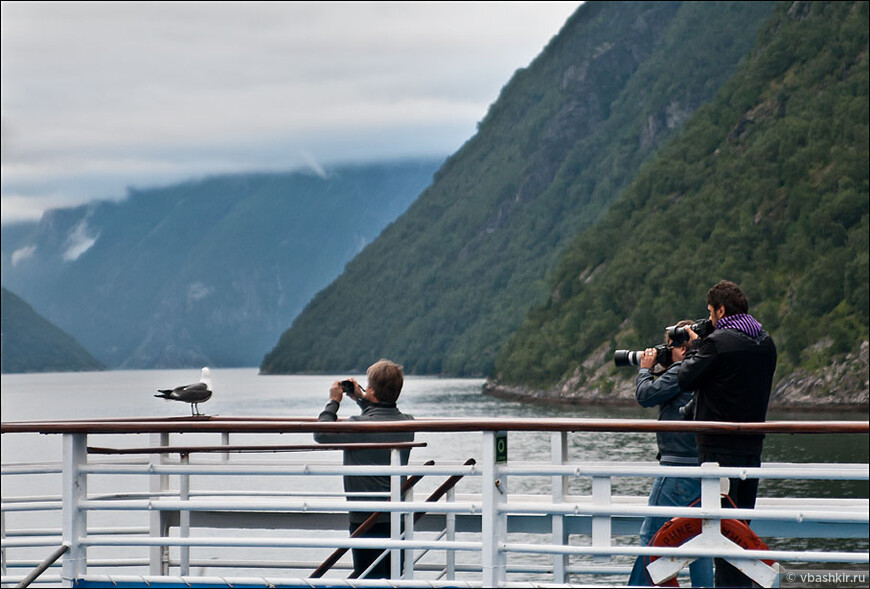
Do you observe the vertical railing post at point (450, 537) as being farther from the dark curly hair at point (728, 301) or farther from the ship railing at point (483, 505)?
the dark curly hair at point (728, 301)

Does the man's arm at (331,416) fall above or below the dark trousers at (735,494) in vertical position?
above

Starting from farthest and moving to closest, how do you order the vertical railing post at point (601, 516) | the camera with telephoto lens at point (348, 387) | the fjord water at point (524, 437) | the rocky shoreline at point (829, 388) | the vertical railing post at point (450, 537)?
the rocky shoreline at point (829, 388) < the fjord water at point (524, 437) < the camera with telephoto lens at point (348, 387) < the vertical railing post at point (450, 537) < the vertical railing post at point (601, 516)

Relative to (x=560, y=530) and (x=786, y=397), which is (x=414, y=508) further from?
(x=786, y=397)

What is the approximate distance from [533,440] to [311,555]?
43.6 metres

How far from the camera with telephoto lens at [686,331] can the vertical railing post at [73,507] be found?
149 inches

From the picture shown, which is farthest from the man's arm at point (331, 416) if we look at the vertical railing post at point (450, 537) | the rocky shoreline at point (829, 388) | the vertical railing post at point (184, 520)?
the rocky shoreline at point (829, 388)

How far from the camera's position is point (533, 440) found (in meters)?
75.2

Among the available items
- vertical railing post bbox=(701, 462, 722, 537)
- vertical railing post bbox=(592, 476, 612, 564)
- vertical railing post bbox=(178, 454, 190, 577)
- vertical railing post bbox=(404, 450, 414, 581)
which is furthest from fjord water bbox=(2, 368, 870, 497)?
vertical railing post bbox=(701, 462, 722, 537)

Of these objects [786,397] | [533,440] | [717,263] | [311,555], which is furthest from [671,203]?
[311,555]

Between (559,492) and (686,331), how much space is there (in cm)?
157

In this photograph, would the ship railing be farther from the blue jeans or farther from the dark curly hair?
the dark curly hair

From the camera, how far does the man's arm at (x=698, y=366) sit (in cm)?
718

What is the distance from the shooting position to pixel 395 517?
24.9 feet

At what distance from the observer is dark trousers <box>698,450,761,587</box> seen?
265 inches
